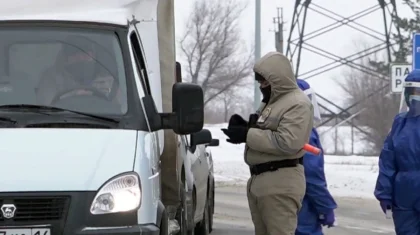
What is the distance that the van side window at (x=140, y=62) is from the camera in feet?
21.8

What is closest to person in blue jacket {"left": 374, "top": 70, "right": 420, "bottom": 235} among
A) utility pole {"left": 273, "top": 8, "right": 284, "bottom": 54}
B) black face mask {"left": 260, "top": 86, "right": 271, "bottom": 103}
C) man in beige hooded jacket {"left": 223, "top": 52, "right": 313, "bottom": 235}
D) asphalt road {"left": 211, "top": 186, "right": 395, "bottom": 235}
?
man in beige hooded jacket {"left": 223, "top": 52, "right": 313, "bottom": 235}

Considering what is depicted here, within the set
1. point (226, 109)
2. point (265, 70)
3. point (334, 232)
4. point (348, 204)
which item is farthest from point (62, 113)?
point (226, 109)

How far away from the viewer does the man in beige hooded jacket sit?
6586 millimetres

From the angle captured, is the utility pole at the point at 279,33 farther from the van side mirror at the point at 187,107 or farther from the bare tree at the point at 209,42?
the van side mirror at the point at 187,107

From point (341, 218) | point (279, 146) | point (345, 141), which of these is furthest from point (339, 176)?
point (345, 141)

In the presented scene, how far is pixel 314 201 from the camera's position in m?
7.52

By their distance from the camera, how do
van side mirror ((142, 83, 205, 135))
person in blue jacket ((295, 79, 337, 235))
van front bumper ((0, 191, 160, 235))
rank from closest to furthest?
van front bumper ((0, 191, 160, 235))
van side mirror ((142, 83, 205, 135))
person in blue jacket ((295, 79, 337, 235))

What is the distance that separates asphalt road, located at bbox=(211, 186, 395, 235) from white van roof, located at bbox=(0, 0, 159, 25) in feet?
18.8

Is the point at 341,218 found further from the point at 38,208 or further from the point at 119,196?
the point at 38,208

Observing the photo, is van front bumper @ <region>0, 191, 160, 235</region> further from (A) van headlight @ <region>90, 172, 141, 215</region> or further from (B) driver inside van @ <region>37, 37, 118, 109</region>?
(B) driver inside van @ <region>37, 37, 118, 109</region>

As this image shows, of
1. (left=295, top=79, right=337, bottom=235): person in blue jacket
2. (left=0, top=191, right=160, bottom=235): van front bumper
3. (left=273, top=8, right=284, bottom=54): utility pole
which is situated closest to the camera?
(left=0, top=191, right=160, bottom=235): van front bumper

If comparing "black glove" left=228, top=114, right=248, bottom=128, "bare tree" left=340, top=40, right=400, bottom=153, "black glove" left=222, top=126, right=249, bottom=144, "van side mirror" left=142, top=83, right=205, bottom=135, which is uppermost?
"van side mirror" left=142, top=83, right=205, bottom=135

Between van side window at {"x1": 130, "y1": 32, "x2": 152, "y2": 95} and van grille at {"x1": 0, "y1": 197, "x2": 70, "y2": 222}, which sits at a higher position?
van side window at {"x1": 130, "y1": 32, "x2": 152, "y2": 95}

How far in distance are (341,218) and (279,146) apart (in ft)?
25.3
